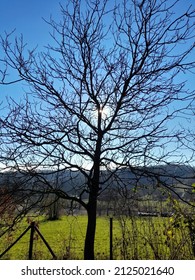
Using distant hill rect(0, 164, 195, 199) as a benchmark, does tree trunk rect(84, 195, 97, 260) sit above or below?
below

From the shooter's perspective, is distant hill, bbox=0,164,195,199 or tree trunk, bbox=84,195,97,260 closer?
distant hill, bbox=0,164,195,199

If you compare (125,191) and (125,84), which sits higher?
(125,84)

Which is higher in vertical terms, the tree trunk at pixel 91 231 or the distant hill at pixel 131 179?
the distant hill at pixel 131 179

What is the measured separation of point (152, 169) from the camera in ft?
12.6

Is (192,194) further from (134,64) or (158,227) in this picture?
(134,64)

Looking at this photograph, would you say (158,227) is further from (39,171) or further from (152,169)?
(39,171)

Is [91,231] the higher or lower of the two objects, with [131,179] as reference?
lower

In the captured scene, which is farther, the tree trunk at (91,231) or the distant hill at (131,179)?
the tree trunk at (91,231)

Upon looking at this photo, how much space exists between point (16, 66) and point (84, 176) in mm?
1812

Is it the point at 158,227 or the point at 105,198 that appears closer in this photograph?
the point at 105,198
